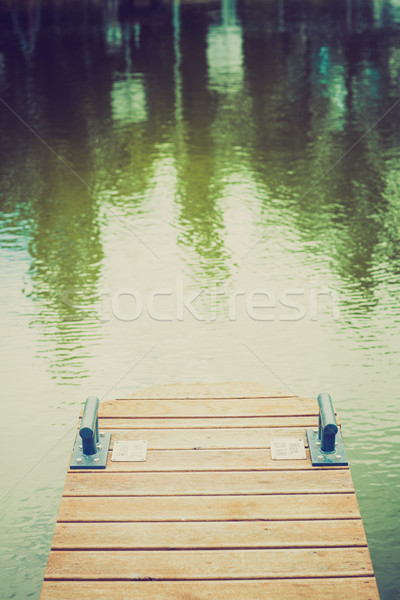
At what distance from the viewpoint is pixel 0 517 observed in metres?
2.97

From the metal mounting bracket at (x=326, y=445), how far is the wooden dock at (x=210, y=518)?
4cm

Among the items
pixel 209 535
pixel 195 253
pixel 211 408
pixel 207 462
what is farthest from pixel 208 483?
pixel 195 253

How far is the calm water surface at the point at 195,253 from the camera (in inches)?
136

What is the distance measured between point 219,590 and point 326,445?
79cm

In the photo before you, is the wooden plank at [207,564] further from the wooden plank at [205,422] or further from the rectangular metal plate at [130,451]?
the wooden plank at [205,422]

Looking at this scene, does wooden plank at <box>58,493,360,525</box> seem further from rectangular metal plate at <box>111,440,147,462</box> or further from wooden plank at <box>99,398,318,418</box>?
wooden plank at <box>99,398,318,418</box>

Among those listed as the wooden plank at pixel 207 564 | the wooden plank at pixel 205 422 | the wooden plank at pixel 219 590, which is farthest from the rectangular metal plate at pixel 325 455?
the wooden plank at pixel 219 590

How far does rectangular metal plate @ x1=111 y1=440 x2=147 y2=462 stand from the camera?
297cm

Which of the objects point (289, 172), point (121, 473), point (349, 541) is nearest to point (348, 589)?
point (349, 541)

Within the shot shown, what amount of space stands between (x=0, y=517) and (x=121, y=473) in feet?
1.77

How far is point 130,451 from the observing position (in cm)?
301

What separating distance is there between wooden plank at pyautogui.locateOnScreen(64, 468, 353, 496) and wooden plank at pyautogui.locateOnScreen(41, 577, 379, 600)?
0.43m

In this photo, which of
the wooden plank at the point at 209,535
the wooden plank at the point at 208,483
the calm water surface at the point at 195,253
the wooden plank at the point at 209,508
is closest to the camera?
the wooden plank at the point at 209,535

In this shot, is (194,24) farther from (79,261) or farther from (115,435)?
(115,435)
